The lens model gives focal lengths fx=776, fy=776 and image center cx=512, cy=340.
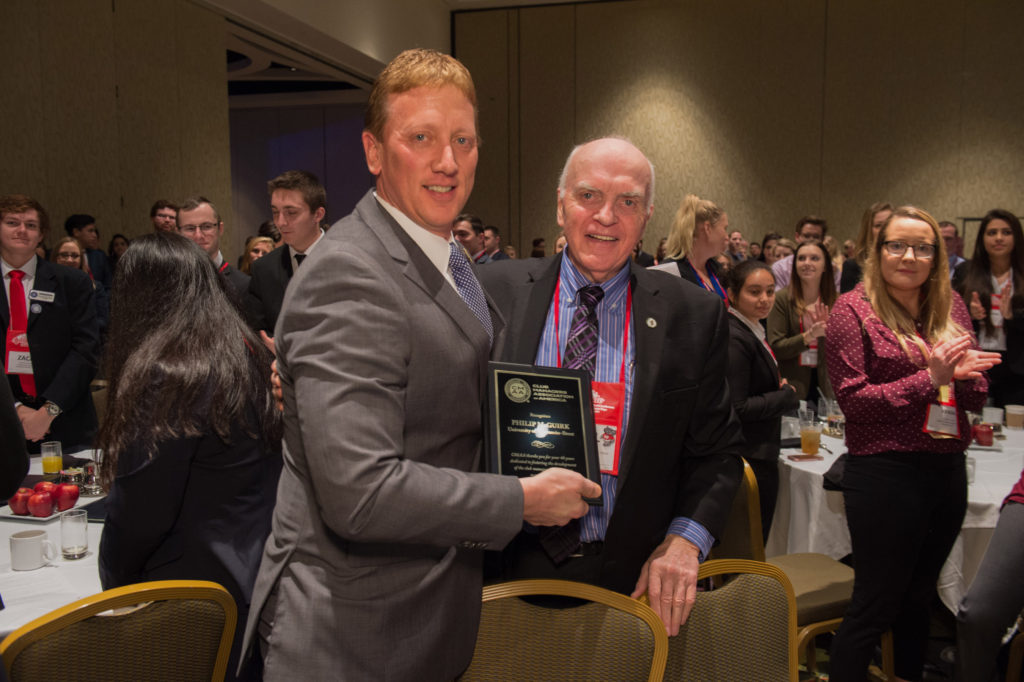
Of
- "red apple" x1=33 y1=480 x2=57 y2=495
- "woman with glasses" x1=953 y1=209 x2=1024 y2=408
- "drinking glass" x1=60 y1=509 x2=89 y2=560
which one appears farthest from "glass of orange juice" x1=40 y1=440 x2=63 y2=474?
"woman with glasses" x1=953 y1=209 x2=1024 y2=408

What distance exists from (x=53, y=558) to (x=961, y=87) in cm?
1086

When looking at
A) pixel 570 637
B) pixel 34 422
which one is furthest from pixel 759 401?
pixel 34 422

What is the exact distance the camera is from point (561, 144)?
1095cm

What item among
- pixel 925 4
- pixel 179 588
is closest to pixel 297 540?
pixel 179 588

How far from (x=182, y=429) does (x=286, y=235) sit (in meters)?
2.39

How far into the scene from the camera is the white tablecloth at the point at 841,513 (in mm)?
2779

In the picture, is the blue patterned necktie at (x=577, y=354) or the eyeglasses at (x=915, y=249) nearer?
the blue patterned necktie at (x=577, y=354)

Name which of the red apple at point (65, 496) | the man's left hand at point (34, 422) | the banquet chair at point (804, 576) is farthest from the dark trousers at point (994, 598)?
the man's left hand at point (34, 422)

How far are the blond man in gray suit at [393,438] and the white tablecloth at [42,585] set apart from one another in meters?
0.88

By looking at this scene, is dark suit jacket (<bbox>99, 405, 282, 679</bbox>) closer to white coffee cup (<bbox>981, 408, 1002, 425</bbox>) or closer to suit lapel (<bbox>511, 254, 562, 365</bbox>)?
suit lapel (<bbox>511, 254, 562, 365</bbox>)

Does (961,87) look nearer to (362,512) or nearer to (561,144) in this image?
(561,144)

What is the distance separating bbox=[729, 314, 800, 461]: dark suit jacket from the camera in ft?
9.68

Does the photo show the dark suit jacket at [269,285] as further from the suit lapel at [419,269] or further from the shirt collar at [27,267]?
the suit lapel at [419,269]

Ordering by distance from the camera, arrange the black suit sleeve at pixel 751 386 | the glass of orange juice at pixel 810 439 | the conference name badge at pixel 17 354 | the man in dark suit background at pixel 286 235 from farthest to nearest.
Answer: the man in dark suit background at pixel 286 235, the conference name badge at pixel 17 354, the glass of orange juice at pixel 810 439, the black suit sleeve at pixel 751 386
